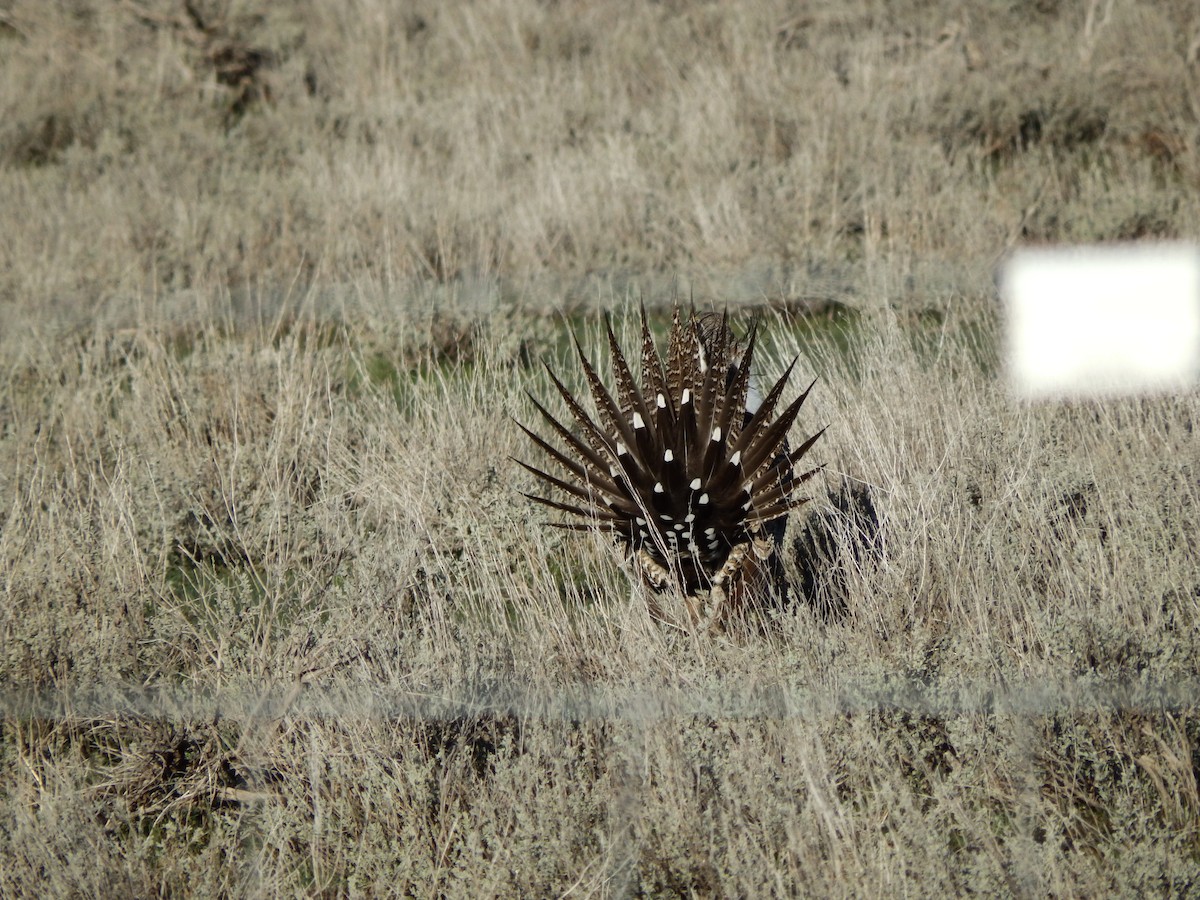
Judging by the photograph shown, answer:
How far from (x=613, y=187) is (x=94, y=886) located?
480 cm

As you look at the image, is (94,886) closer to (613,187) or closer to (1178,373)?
(1178,373)

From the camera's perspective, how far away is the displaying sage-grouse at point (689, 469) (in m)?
2.63

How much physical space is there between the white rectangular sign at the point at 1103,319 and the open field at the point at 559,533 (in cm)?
15

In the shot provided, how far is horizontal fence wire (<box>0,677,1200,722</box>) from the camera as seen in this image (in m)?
2.64

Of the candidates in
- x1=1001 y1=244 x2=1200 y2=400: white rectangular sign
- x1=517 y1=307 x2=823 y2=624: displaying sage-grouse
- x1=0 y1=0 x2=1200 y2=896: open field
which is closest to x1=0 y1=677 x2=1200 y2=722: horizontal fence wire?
x1=0 y1=0 x2=1200 y2=896: open field

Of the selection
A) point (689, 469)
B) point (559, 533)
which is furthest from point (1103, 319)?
point (689, 469)

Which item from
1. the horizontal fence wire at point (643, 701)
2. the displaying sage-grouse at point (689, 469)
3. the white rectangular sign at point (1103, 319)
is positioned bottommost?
the horizontal fence wire at point (643, 701)

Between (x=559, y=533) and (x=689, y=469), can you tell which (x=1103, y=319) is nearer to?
(x=559, y=533)

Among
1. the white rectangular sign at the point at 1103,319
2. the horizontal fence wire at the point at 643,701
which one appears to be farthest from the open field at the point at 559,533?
the white rectangular sign at the point at 1103,319

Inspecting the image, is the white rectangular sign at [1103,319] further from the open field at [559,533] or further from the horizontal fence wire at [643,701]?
the horizontal fence wire at [643,701]

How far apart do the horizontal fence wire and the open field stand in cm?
1

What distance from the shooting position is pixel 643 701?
9.11ft

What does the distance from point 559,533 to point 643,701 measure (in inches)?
42.6

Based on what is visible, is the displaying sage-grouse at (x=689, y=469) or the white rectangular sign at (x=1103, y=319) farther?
the white rectangular sign at (x=1103, y=319)
